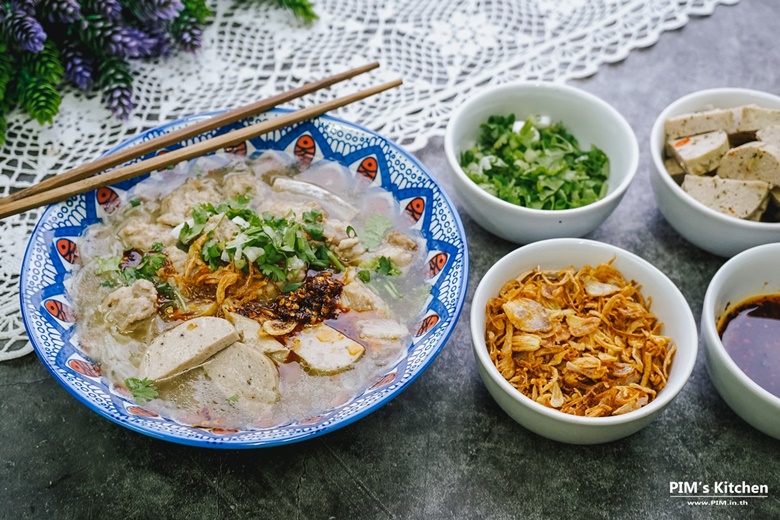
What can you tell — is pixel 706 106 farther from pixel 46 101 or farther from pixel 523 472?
pixel 46 101

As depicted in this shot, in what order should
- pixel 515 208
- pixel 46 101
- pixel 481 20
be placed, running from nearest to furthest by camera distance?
pixel 515 208, pixel 46 101, pixel 481 20

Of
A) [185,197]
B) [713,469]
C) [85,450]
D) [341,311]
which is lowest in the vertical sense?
[713,469]

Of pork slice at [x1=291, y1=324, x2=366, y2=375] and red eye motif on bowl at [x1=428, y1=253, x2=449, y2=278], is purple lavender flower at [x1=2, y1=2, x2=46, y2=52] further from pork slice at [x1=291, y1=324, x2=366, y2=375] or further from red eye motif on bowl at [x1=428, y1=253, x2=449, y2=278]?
red eye motif on bowl at [x1=428, y1=253, x2=449, y2=278]

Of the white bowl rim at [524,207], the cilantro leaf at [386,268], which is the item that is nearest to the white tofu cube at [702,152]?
the white bowl rim at [524,207]

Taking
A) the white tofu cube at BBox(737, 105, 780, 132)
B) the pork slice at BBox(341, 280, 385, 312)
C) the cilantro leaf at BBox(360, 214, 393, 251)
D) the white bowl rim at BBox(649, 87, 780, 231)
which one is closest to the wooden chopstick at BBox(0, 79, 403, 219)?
the cilantro leaf at BBox(360, 214, 393, 251)

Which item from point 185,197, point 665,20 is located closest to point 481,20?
point 665,20

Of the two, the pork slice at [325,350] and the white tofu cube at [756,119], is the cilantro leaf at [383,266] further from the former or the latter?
the white tofu cube at [756,119]
